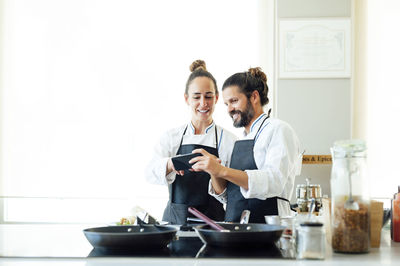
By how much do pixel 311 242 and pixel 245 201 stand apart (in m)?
1.09

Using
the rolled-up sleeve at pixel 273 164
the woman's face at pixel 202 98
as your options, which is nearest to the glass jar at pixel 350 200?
the rolled-up sleeve at pixel 273 164

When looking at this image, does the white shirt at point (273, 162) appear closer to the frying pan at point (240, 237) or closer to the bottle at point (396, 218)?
the bottle at point (396, 218)

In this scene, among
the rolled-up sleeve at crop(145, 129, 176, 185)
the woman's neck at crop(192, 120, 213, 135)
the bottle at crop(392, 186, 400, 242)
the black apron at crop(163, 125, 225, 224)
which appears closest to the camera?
the bottle at crop(392, 186, 400, 242)

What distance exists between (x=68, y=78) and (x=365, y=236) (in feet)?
11.7

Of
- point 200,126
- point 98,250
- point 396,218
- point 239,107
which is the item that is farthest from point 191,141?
point 98,250

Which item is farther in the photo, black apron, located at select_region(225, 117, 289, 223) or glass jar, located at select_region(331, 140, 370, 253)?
black apron, located at select_region(225, 117, 289, 223)

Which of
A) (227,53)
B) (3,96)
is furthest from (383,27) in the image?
(3,96)

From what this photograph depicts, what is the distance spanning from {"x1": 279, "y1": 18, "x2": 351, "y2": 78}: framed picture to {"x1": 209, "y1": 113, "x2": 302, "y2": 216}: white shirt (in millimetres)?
1776

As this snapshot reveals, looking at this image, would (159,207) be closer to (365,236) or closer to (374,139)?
(374,139)

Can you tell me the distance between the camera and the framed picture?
13.8 ft

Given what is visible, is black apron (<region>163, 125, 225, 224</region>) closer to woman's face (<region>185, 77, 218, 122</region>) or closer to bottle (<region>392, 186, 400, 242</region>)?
woman's face (<region>185, 77, 218, 122</region>)

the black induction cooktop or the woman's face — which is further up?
the woman's face

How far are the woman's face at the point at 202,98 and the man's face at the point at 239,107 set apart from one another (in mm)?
428

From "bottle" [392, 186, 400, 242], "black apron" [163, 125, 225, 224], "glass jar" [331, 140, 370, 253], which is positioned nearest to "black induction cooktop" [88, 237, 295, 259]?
"glass jar" [331, 140, 370, 253]
